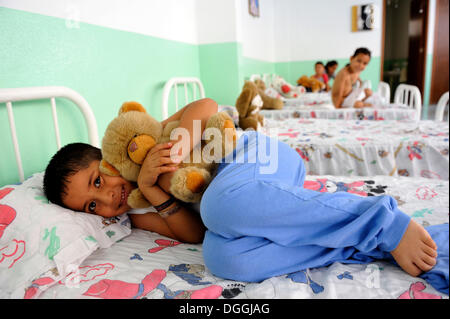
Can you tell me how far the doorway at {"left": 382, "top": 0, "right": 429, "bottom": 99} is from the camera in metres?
4.98

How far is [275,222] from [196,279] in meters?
0.23

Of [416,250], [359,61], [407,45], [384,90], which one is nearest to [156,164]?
[416,250]

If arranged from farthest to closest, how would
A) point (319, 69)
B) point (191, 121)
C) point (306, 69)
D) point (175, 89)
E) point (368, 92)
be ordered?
point (306, 69)
point (319, 69)
point (368, 92)
point (175, 89)
point (191, 121)

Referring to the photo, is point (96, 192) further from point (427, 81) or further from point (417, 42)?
point (417, 42)

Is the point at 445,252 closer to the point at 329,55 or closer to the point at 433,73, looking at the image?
the point at 329,55

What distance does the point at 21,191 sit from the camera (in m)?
0.84

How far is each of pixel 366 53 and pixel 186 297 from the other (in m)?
3.04

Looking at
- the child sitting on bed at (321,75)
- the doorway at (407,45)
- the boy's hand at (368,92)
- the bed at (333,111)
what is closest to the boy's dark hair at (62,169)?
the bed at (333,111)

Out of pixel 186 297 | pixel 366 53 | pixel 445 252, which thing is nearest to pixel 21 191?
pixel 186 297

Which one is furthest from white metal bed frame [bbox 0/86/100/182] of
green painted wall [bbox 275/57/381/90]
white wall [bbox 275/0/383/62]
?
green painted wall [bbox 275/57/381/90]

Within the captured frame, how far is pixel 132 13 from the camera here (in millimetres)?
1559

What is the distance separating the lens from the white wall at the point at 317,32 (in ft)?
9.19

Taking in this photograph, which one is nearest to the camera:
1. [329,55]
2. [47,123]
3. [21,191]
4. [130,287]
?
[130,287]

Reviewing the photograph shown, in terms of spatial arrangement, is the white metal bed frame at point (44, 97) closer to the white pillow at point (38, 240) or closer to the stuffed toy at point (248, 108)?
the white pillow at point (38, 240)
